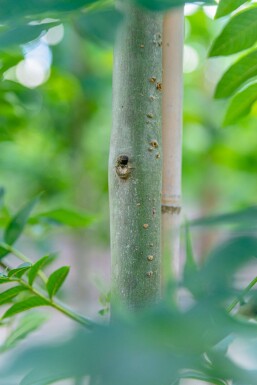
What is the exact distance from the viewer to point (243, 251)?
0.13 m

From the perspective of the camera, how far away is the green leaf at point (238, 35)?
280mm

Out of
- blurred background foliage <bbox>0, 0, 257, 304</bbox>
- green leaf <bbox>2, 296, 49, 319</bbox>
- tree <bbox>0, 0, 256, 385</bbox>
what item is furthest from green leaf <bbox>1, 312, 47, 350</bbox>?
blurred background foliage <bbox>0, 0, 257, 304</bbox>

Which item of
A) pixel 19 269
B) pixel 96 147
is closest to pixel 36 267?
pixel 19 269

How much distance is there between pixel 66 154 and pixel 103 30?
1120mm

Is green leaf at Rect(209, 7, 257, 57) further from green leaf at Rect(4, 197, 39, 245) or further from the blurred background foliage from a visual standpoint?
the blurred background foliage

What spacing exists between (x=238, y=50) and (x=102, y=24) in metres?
0.16

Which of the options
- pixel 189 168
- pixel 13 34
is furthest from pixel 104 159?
pixel 13 34

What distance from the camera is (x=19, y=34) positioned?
0.56 feet

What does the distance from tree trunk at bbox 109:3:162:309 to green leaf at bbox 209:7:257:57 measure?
6cm

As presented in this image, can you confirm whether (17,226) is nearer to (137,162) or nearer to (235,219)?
(137,162)

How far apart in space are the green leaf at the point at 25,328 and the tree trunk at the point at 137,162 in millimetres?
162

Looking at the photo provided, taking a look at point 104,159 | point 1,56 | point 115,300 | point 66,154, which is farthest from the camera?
point 104,159

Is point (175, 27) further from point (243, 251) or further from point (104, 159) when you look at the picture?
point (104, 159)

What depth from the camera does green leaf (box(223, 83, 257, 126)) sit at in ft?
1.12
